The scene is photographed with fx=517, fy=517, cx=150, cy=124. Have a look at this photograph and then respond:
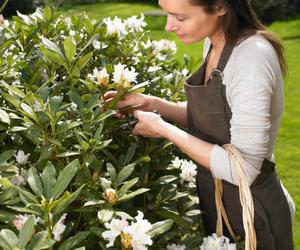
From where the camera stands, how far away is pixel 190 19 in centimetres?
166

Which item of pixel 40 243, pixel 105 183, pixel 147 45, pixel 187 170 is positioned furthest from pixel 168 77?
pixel 40 243

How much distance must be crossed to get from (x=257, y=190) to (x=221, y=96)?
1.25 feet

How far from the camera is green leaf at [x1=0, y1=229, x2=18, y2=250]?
41.8 inches

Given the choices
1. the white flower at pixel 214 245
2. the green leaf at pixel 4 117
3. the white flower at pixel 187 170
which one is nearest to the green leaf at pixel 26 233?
the green leaf at pixel 4 117

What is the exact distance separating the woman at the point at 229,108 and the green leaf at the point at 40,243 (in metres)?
0.67

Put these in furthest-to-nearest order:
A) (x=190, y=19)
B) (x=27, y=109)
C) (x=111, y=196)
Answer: (x=190, y=19)
(x=27, y=109)
(x=111, y=196)

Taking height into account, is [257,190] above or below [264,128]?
below

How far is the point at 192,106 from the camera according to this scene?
6.06 ft

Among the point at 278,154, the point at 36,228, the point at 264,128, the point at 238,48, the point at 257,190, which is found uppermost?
the point at 238,48

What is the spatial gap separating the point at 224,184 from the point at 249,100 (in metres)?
0.42

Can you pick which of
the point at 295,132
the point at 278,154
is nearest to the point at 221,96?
the point at 278,154

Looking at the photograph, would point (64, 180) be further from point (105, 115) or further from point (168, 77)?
point (168, 77)

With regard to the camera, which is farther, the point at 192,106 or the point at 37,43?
the point at 37,43

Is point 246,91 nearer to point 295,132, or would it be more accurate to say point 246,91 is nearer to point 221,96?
point 221,96
